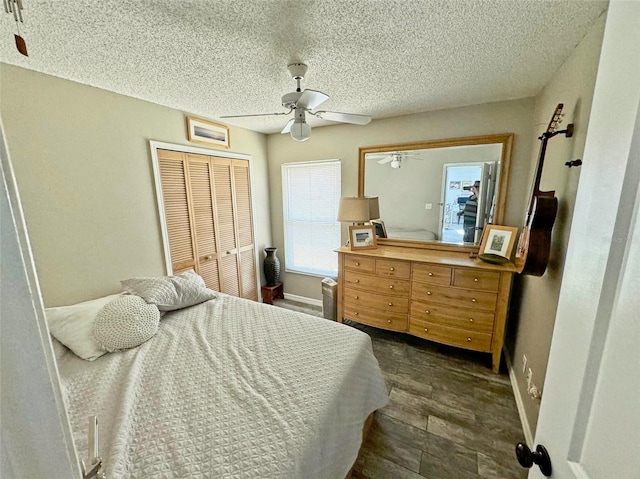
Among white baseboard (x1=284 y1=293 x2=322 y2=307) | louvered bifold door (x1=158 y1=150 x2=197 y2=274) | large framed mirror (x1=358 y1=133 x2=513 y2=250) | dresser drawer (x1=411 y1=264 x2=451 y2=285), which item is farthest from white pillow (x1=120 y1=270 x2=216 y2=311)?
large framed mirror (x1=358 y1=133 x2=513 y2=250)

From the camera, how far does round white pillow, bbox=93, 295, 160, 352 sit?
1.58 m

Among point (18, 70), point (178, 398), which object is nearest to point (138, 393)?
point (178, 398)

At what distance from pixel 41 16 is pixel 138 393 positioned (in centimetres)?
180

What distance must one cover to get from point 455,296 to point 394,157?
5.18 feet

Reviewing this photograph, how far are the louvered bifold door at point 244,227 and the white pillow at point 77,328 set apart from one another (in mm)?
1766

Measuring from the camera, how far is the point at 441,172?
2.70 meters

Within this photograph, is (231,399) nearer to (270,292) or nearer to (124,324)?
(124,324)

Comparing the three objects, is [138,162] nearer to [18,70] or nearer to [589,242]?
[18,70]

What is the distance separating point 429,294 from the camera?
2482 mm

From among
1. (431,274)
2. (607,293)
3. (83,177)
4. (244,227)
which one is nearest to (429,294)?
(431,274)

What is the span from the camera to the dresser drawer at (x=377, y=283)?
2617mm

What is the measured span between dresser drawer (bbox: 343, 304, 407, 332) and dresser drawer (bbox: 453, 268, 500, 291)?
637mm

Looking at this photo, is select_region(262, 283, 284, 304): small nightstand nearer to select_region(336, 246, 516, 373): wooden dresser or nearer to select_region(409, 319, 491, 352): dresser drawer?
select_region(336, 246, 516, 373): wooden dresser

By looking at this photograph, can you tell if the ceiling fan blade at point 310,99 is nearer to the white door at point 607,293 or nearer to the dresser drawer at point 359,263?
the white door at point 607,293
